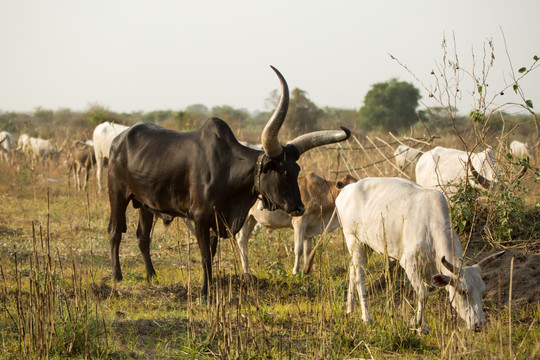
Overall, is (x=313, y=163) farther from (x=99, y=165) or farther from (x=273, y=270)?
(x=273, y=270)

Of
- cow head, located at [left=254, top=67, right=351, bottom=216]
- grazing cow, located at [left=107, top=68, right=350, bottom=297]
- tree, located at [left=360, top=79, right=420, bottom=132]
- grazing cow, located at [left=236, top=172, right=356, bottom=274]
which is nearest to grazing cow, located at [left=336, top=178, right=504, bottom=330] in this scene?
cow head, located at [left=254, top=67, right=351, bottom=216]

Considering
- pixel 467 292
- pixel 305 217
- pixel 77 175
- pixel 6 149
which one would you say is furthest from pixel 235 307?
pixel 6 149

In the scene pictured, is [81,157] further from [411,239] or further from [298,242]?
[411,239]

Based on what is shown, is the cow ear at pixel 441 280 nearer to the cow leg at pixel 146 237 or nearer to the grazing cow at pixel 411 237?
the grazing cow at pixel 411 237

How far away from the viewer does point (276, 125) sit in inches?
242

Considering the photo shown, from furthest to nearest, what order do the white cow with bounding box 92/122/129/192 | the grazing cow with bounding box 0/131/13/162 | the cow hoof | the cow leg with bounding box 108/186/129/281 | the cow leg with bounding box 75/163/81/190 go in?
the grazing cow with bounding box 0/131/13/162
the cow leg with bounding box 75/163/81/190
the white cow with bounding box 92/122/129/192
the cow leg with bounding box 108/186/129/281
the cow hoof

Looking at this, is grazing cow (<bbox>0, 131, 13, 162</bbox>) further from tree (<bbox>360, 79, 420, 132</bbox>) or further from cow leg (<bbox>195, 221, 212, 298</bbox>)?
tree (<bbox>360, 79, 420, 132</bbox>)

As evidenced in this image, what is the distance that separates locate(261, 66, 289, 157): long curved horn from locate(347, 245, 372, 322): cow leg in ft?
4.18

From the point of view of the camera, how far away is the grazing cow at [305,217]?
8.30m

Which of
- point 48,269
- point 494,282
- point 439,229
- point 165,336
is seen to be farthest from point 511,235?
point 48,269

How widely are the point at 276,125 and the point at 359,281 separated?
1.69 meters

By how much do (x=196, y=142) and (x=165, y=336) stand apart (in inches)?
92.6

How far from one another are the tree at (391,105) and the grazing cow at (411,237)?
32961 mm

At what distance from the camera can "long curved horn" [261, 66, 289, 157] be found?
5980 mm
